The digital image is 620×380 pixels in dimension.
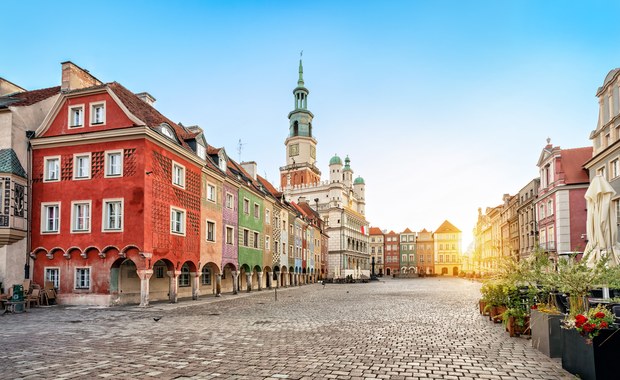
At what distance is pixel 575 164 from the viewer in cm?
4222

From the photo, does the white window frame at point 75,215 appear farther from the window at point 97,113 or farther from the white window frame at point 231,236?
the white window frame at point 231,236

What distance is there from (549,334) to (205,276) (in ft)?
89.3

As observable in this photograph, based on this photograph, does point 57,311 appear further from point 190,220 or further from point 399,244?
point 399,244

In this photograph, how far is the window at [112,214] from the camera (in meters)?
23.2

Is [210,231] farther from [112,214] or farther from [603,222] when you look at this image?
[603,222]

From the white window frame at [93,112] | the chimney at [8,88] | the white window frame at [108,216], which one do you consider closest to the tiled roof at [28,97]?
the chimney at [8,88]

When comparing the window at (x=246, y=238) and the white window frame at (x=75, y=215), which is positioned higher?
the white window frame at (x=75, y=215)

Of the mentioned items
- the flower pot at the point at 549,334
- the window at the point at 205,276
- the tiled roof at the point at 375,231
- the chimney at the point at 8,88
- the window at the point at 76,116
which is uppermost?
the chimney at the point at 8,88

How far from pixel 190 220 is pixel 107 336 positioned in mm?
14979

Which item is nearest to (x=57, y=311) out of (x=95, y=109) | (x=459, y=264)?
(x=95, y=109)

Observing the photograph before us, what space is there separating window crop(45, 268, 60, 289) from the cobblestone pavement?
6.86 m

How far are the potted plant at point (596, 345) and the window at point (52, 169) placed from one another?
25.2m

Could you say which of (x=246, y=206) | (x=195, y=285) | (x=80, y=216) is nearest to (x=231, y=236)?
(x=246, y=206)

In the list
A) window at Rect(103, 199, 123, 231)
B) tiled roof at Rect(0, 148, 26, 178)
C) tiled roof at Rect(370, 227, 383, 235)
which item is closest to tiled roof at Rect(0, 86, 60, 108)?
tiled roof at Rect(0, 148, 26, 178)
